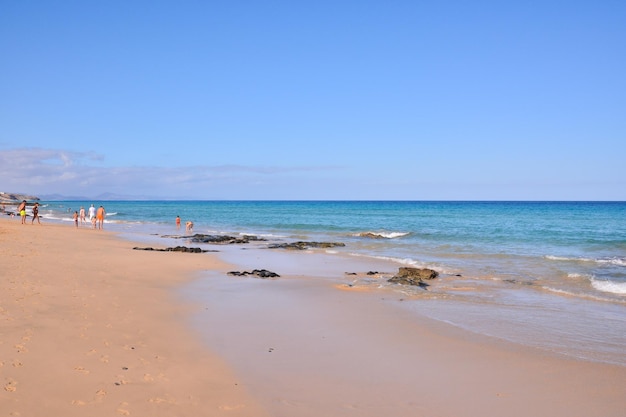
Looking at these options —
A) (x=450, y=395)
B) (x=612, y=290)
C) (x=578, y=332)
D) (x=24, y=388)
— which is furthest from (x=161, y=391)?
(x=612, y=290)

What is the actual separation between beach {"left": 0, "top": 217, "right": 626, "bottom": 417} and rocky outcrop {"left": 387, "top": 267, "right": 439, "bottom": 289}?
2422mm

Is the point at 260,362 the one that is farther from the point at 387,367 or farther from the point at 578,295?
the point at 578,295

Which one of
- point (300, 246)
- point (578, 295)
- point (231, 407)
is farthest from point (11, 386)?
point (300, 246)

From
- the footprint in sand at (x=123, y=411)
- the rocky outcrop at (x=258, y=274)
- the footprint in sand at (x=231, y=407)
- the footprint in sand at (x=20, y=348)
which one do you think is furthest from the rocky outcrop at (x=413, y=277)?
the footprint in sand at (x=123, y=411)

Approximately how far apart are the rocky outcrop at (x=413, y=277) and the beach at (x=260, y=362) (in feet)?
7.95

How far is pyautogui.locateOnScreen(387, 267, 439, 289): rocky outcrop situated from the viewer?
46.7 ft

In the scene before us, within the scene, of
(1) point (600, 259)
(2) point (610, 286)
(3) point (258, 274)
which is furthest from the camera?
(1) point (600, 259)

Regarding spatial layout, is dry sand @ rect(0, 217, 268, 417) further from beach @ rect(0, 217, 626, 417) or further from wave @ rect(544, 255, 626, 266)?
wave @ rect(544, 255, 626, 266)

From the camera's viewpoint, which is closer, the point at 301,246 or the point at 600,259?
the point at 600,259

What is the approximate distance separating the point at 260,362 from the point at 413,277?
9040 mm

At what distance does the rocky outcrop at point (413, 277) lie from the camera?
14.2m

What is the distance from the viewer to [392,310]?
1077 cm

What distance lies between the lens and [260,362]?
6867mm

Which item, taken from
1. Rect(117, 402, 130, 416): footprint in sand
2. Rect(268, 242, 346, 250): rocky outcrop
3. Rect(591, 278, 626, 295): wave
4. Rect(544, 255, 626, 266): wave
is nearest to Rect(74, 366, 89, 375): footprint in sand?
Rect(117, 402, 130, 416): footprint in sand
